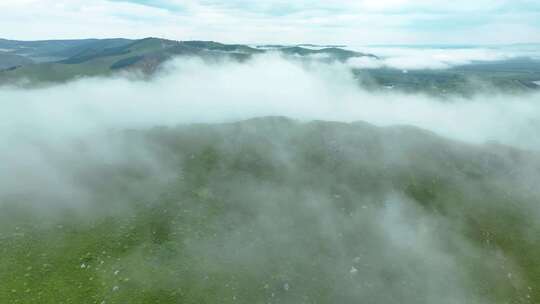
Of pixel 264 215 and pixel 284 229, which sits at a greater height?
pixel 264 215

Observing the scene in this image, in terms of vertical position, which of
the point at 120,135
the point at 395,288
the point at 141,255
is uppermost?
the point at 120,135

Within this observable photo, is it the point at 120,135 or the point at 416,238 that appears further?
the point at 120,135

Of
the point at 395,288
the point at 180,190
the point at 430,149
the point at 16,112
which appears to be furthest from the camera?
the point at 16,112

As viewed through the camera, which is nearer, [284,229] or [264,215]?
[284,229]

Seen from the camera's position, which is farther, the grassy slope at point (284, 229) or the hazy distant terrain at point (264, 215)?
the hazy distant terrain at point (264, 215)

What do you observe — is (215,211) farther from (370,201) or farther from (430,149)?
(430,149)

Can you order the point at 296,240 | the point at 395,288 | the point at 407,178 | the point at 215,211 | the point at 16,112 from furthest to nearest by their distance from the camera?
1. the point at 16,112
2. the point at 407,178
3. the point at 215,211
4. the point at 296,240
5. the point at 395,288

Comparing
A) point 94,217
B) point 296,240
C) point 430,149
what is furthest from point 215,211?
point 430,149

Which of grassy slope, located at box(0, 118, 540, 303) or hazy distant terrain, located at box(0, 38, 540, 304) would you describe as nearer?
grassy slope, located at box(0, 118, 540, 303)
